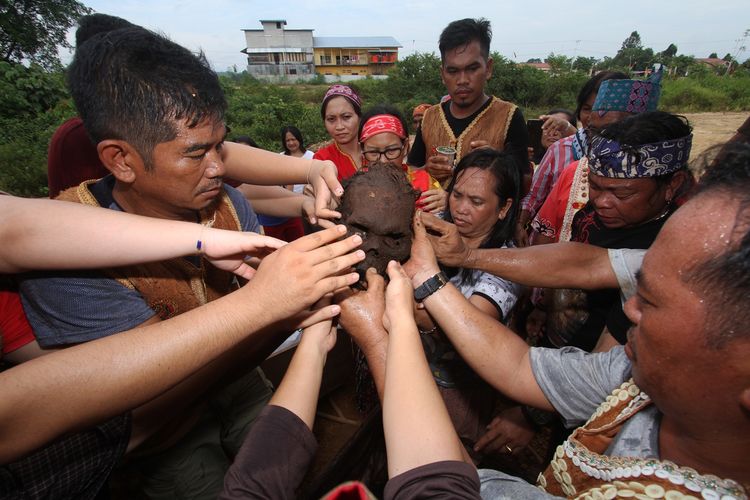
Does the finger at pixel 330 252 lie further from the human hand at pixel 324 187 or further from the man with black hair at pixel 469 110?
the man with black hair at pixel 469 110

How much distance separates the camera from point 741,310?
1012 millimetres

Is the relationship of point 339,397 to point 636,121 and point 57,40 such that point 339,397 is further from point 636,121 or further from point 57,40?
point 57,40

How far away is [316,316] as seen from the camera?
6.35 ft

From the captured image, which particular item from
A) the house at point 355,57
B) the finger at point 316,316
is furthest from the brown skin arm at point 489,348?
the house at point 355,57

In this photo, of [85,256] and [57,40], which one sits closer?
[85,256]

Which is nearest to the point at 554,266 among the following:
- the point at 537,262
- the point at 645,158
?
the point at 537,262

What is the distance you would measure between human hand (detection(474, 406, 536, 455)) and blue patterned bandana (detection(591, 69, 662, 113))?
318cm

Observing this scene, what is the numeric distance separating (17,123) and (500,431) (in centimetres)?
1761

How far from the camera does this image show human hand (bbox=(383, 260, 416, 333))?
1.80 m

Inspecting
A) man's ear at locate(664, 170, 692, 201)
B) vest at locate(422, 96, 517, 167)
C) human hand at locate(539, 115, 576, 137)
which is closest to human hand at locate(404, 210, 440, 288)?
man's ear at locate(664, 170, 692, 201)

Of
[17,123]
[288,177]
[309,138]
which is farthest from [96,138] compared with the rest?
[309,138]

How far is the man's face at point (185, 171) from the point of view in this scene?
66.6 inches

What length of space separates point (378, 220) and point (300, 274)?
0.70 m

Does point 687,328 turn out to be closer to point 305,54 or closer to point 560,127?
point 560,127
